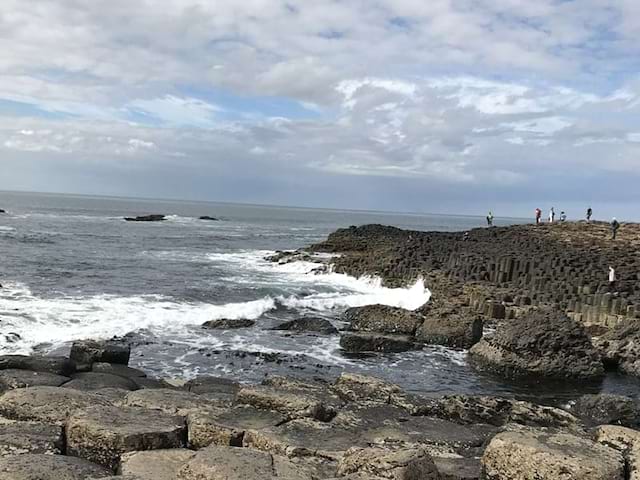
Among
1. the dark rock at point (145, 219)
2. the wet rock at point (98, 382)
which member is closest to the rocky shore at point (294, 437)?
the wet rock at point (98, 382)

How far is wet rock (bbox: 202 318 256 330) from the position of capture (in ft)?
62.4

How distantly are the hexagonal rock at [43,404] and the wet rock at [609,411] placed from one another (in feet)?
25.3

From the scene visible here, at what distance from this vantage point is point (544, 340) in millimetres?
14820

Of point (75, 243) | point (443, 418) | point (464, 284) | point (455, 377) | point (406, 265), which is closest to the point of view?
point (443, 418)

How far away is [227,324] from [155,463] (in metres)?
14.1

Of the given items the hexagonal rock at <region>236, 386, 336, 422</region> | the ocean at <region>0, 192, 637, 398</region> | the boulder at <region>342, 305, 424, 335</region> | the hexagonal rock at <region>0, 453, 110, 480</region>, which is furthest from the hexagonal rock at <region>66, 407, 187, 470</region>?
the boulder at <region>342, 305, 424, 335</region>

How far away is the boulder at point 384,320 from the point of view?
61.0ft

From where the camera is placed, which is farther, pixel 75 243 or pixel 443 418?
pixel 75 243

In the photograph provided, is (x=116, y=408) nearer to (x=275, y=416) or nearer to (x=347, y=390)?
(x=275, y=416)

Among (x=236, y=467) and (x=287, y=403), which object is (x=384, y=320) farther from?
(x=236, y=467)

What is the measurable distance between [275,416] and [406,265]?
24924mm

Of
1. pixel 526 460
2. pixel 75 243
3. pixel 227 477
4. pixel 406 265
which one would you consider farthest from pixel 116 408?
pixel 75 243

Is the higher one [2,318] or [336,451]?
[336,451]

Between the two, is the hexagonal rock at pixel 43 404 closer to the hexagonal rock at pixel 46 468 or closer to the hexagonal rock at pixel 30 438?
the hexagonal rock at pixel 30 438
